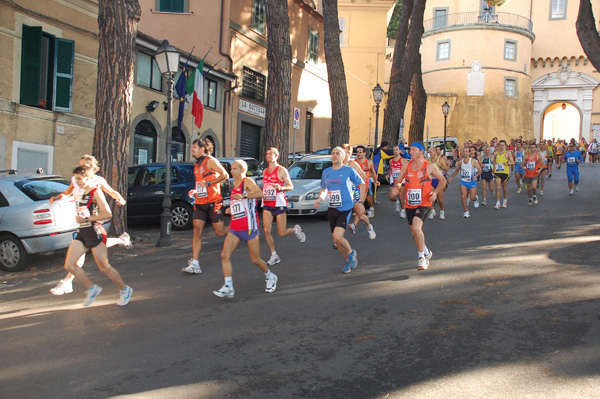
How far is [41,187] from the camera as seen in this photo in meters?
10.2

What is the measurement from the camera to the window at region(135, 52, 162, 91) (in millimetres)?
20828

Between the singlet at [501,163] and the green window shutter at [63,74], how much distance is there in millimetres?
12402

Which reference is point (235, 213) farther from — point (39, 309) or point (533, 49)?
point (533, 49)

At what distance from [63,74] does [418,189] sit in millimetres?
12256

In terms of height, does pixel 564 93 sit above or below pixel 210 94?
above

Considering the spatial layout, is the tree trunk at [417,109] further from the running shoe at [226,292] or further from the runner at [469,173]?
the running shoe at [226,292]

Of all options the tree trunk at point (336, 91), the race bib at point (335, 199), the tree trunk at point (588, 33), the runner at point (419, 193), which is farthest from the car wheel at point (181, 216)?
the tree trunk at point (588, 33)

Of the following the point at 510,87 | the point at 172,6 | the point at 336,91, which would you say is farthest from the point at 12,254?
the point at 510,87

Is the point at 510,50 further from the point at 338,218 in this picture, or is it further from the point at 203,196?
the point at 203,196

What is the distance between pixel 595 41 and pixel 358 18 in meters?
26.4

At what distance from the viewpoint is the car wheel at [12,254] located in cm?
977

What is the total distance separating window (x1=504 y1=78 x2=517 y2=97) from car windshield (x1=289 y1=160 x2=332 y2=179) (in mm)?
39012

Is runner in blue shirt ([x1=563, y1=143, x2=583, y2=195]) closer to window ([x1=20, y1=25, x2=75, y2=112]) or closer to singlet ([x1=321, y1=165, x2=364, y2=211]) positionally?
singlet ([x1=321, y1=165, x2=364, y2=211])

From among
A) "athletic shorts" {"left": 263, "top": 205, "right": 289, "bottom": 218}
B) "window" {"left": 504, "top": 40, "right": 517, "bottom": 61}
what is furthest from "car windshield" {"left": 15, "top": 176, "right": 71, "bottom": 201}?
"window" {"left": 504, "top": 40, "right": 517, "bottom": 61}
